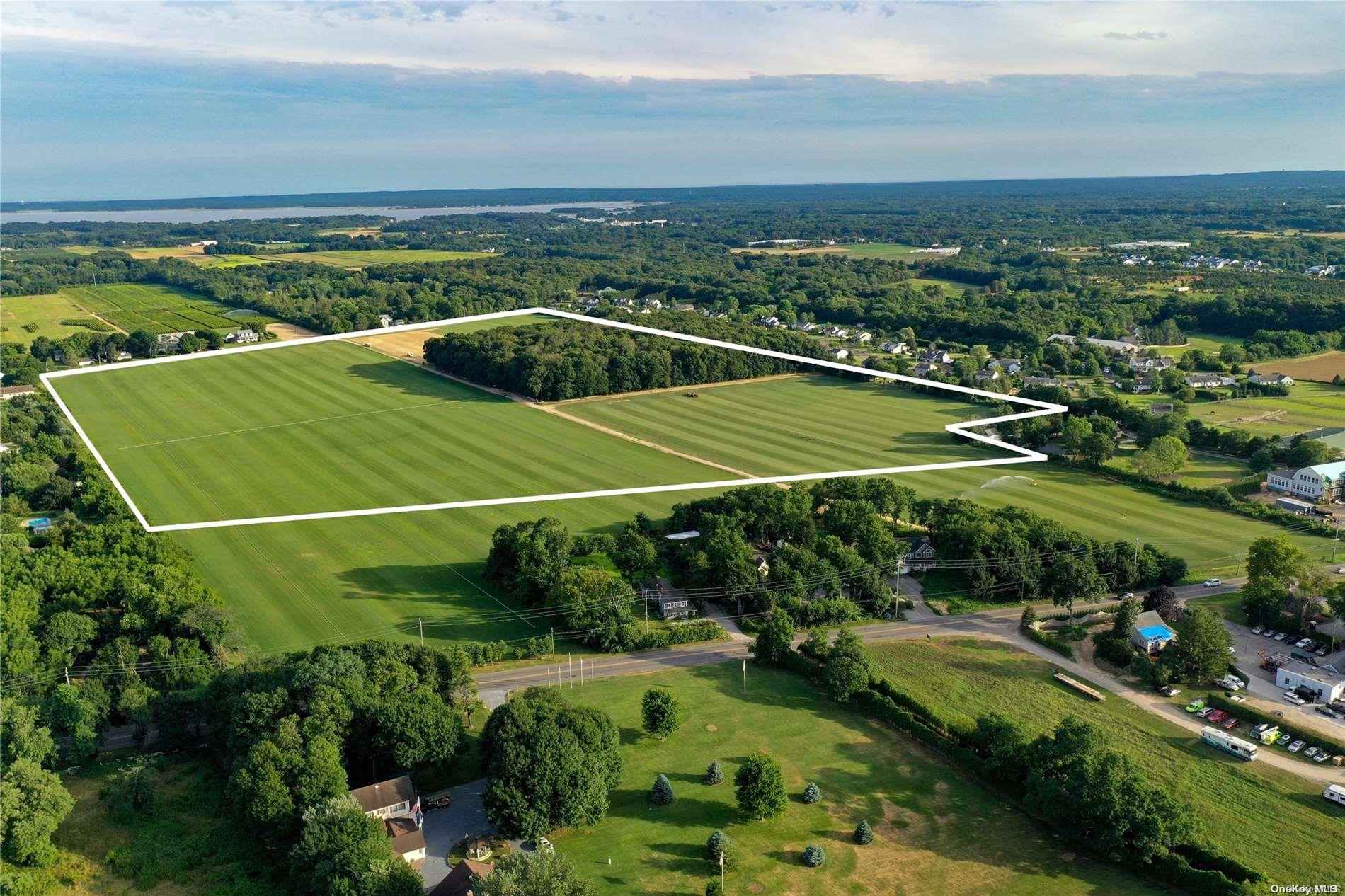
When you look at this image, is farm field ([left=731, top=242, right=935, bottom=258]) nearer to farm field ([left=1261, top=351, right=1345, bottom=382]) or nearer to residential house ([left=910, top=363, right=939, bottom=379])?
residential house ([left=910, top=363, right=939, bottom=379])

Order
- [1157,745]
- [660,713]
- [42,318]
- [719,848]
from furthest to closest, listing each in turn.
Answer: [42,318] → [660,713] → [1157,745] → [719,848]

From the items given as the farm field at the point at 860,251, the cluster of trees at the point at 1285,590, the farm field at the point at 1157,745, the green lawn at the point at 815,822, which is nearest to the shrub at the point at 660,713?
the green lawn at the point at 815,822

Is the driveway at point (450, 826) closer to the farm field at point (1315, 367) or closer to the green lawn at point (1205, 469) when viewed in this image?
the green lawn at point (1205, 469)

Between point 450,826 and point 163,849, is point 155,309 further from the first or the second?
point 450,826

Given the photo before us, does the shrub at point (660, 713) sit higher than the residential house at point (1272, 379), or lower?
lower

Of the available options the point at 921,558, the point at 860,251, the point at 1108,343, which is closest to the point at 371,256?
the point at 860,251

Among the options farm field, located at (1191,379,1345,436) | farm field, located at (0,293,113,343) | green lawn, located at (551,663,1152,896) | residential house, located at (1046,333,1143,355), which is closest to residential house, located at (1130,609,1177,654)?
green lawn, located at (551,663,1152,896)

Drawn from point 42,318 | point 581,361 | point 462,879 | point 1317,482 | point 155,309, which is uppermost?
point 155,309
